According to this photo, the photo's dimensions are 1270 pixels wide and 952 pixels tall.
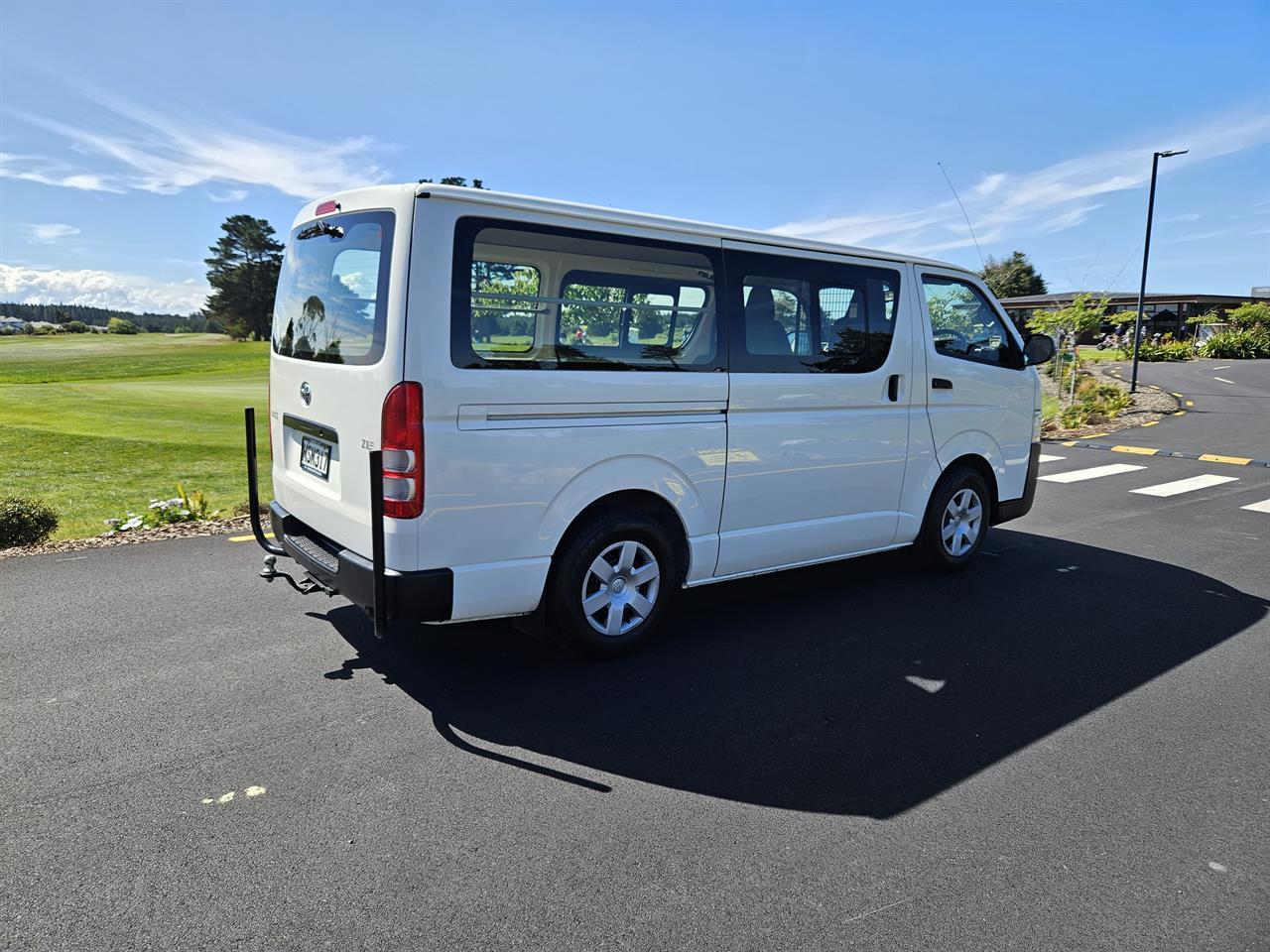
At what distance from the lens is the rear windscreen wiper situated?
12.6 feet

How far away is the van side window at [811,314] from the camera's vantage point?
4.36 metres

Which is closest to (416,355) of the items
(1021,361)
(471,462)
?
(471,462)

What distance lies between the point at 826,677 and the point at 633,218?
96.9 inches

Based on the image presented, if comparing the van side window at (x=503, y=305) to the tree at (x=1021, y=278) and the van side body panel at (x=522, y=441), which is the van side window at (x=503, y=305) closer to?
the van side body panel at (x=522, y=441)

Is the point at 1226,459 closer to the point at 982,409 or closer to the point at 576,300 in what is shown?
the point at 982,409

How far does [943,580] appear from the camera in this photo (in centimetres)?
566

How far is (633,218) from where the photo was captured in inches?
154

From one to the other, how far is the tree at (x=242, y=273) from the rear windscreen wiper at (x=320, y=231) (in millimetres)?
53587

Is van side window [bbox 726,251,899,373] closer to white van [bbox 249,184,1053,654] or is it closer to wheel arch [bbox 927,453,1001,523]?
white van [bbox 249,184,1053,654]

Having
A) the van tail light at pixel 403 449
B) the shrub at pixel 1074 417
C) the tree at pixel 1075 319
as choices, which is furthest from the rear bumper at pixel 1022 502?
the tree at pixel 1075 319

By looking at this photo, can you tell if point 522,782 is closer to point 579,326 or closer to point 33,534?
point 579,326

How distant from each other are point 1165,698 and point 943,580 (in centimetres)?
189

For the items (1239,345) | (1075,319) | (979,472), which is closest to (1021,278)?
(1239,345)

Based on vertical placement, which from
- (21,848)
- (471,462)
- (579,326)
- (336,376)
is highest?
(579,326)
